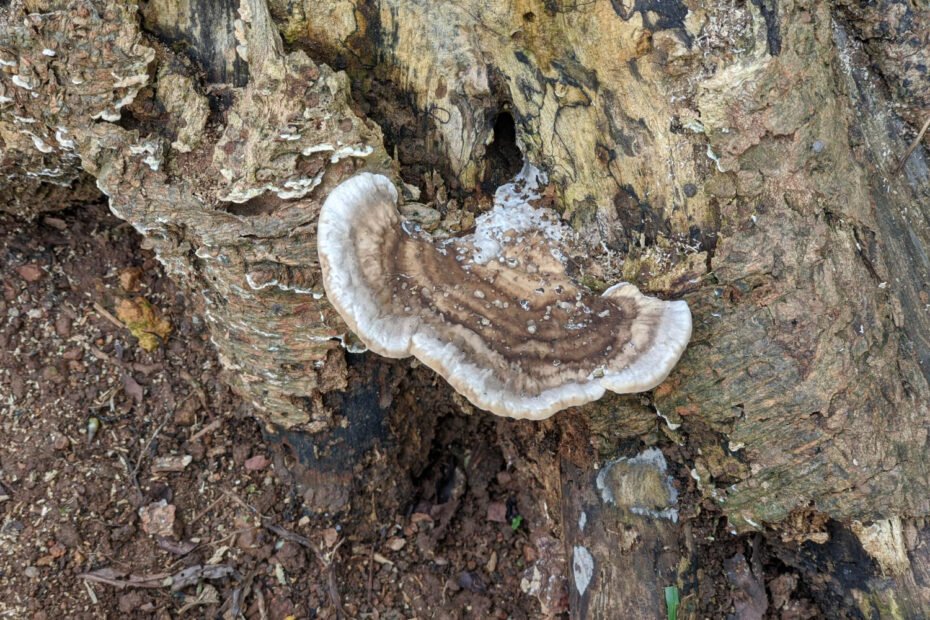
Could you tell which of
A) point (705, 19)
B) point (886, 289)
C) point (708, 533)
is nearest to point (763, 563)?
point (708, 533)

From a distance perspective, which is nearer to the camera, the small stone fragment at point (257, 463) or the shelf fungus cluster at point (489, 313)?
the shelf fungus cluster at point (489, 313)

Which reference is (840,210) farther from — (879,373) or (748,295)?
(879,373)

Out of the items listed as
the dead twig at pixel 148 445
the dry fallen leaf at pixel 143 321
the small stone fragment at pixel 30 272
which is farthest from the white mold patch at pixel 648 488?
the small stone fragment at pixel 30 272

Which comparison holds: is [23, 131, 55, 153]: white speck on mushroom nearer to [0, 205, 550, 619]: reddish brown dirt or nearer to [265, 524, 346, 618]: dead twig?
[0, 205, 550, 619]: reddish brown dirt

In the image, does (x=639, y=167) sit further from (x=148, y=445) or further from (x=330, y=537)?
(x=148, y=445)

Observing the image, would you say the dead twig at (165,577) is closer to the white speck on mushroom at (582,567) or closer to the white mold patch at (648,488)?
the white speck on mushroom at (582,567)

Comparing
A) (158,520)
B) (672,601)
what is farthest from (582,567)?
(158,520)
